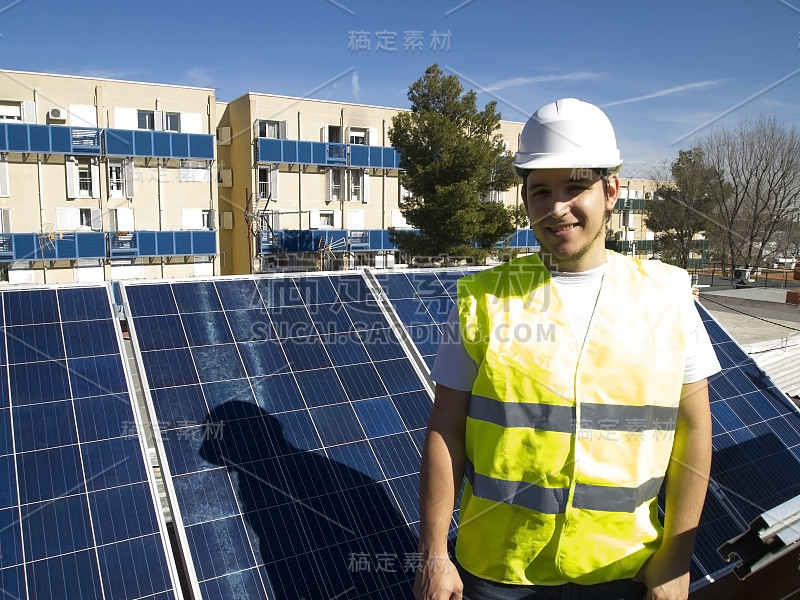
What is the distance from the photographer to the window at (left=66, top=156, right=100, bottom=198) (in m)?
26.5

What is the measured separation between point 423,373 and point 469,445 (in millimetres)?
3767

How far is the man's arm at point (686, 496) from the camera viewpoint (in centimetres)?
253

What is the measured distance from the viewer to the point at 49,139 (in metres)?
25.3

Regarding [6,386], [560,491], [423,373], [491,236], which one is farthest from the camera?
[491,236]

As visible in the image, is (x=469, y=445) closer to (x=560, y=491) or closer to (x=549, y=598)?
(x=560, y=491)

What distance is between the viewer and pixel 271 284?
6.60 metres

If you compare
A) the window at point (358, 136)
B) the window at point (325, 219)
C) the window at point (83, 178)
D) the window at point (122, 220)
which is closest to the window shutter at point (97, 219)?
the window at point (122, 220)

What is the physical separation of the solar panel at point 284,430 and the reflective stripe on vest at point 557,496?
2.38 metres

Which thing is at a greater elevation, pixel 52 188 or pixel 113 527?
pixel 52 188

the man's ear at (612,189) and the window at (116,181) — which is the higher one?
the window at (116,181)

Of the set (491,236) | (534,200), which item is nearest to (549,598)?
(534,200)

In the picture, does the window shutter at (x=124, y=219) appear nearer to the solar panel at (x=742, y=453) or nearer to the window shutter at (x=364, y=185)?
the window shutter at (x=364, y=185)

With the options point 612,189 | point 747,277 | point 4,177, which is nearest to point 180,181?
point 4,177

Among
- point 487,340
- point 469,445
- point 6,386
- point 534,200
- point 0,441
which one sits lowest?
point 0,441
